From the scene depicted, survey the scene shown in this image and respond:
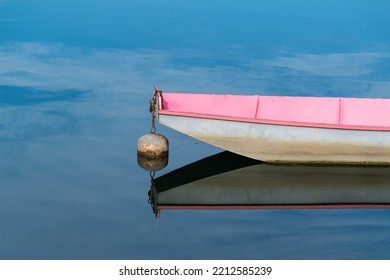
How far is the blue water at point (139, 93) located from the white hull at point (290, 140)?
894 mm

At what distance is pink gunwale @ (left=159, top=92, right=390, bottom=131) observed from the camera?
1723 centimetres

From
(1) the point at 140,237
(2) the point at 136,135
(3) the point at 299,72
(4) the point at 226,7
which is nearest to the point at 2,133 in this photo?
(2) the point at 136,135

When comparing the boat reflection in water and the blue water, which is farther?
the boat reflection in water

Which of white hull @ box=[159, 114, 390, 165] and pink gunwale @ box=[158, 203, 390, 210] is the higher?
white hull @ box=[159, 114, 390, 165]

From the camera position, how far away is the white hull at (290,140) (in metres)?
15.9

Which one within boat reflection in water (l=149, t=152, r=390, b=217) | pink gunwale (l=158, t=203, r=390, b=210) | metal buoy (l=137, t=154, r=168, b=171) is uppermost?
metal buoy (l=137, t=154, r=168, b=171)

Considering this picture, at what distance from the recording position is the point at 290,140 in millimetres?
16094

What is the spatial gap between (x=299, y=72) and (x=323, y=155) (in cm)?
974

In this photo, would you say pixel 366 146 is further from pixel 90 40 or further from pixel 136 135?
pixel 90 40

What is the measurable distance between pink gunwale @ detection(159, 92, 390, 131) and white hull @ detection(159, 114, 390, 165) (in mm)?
1062

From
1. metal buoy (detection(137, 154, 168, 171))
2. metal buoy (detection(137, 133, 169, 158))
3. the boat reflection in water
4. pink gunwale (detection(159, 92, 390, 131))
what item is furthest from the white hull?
pink gunwale (detection(159, 92, 390, 131))

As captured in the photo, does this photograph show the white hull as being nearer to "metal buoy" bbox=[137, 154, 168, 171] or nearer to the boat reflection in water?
the boat reflection in water

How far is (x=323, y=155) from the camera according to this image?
53.4ft

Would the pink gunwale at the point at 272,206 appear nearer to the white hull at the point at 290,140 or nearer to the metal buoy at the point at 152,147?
the white hull at the point at 290,140
